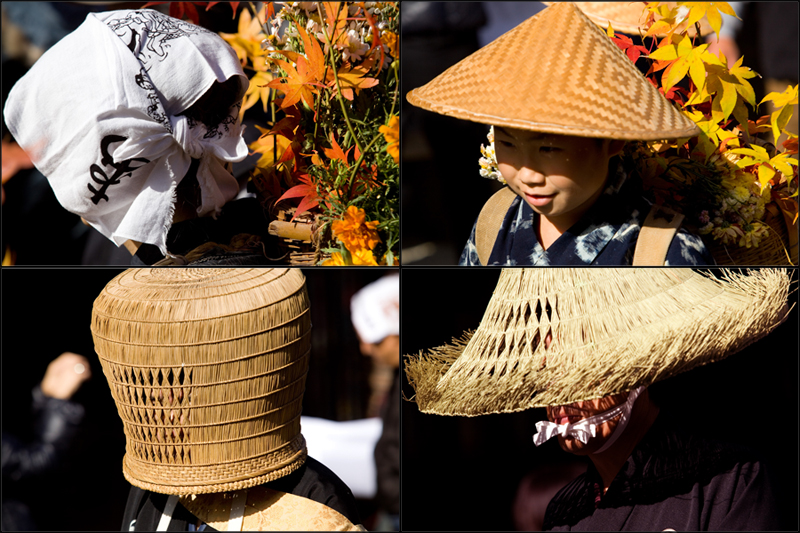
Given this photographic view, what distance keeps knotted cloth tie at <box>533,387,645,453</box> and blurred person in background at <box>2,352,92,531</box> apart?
1352 millimetres

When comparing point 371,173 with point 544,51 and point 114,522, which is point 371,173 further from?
point 114,522

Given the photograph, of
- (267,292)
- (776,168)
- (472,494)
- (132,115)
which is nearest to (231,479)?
(267,292)

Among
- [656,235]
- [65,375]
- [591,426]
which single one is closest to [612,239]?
[656,235]

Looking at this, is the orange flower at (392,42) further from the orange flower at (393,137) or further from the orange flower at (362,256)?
the orange flower at (362,256)

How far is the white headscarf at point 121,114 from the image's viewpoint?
1.18m

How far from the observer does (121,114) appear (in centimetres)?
118

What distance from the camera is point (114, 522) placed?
1822 mm

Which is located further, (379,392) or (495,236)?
(379,392)

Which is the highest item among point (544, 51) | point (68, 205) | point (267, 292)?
point (544, 51)

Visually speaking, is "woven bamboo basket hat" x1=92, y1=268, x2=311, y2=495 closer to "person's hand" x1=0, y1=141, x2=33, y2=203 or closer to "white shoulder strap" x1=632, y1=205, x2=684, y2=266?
"white shoulder strap" x1=632, y1=205, x2=684, y2=266

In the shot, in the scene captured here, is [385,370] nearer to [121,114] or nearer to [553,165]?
[553,165]

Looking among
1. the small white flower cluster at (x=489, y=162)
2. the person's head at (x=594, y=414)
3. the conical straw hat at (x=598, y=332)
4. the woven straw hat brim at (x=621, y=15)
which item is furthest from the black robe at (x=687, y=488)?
the woven straw hat brim at (x=621, y=15)

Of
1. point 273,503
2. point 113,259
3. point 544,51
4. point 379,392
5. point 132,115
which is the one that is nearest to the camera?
point 544,51

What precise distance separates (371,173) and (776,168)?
0.96 metres
